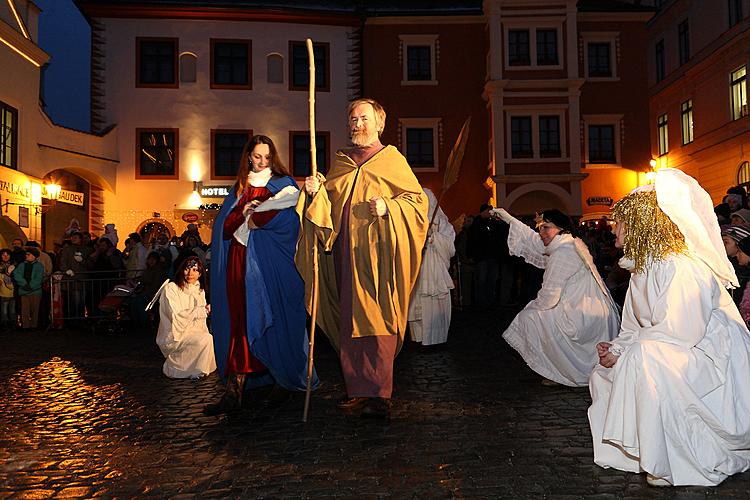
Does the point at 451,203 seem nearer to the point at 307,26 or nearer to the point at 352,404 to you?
the point at 307,26

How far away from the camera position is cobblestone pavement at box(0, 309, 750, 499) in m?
3.92

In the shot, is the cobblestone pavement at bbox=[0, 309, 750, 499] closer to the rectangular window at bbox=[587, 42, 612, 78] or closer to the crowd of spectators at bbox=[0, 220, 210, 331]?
the crowd of spectators at bbox=[0, 220, 210, 331]

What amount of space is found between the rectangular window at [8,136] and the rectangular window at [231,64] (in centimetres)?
921

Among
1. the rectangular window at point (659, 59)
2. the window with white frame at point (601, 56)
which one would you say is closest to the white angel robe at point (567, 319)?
the window with white frame at point (601, 56)

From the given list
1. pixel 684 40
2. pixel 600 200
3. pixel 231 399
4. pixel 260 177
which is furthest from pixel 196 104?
pixel 231 399

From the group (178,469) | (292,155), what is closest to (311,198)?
(178,469)

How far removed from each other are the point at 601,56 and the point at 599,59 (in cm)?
17

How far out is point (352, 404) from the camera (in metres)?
5.82

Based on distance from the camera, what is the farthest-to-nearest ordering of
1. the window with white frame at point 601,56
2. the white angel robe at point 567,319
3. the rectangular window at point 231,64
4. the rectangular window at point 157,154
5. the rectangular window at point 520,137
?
the window with white frame at point 601,56, the rectangular window at point 520,137, the rectangular window at point 231,64, the rectangular window at point 157,154, the white angel robe at point 567,319

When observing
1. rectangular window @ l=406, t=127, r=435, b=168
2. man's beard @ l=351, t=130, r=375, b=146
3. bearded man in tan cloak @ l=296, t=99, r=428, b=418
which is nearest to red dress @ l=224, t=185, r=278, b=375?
bearded man in tan cloak @ l=296, t=99, r=428, b=418

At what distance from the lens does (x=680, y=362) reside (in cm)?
393

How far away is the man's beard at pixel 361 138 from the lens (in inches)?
232

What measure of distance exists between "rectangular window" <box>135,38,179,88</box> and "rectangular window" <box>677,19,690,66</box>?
21.3m

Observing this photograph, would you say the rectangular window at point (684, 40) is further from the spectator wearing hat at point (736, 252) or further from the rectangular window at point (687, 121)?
the spectator wearing hat at point (736, 252)
